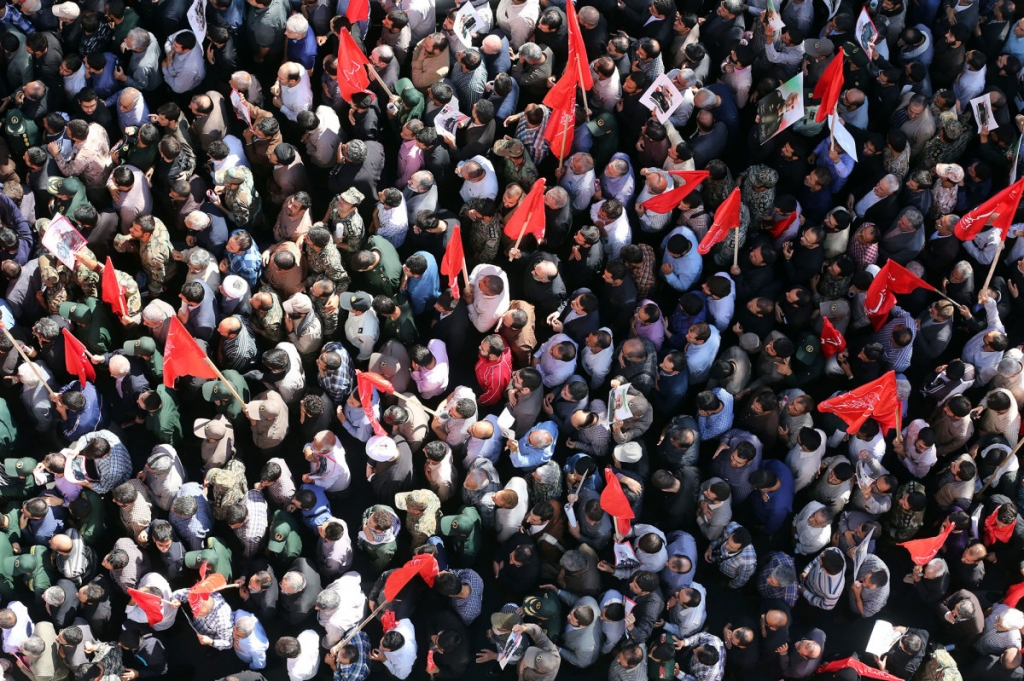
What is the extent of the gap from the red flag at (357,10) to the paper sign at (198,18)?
1311 mm

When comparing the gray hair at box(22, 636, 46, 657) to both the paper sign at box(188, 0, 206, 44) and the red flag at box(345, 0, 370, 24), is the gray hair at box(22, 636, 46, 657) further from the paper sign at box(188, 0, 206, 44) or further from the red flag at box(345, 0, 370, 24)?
the red flag at box(345, 0, 370, 24)

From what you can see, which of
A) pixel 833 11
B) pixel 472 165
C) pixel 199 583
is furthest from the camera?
pixel 833 11

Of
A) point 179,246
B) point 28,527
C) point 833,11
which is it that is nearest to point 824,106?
point 833,11

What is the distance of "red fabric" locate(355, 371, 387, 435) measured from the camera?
10.3 m

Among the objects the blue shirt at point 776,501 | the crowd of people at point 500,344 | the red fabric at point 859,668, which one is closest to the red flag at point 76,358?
the crowd of people at point 500,344

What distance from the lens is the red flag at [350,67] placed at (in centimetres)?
Result: 1112

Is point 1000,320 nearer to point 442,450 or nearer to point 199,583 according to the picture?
point 442,450

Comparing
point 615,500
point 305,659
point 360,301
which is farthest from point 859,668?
point 360,301

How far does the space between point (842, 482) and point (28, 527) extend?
665 cm

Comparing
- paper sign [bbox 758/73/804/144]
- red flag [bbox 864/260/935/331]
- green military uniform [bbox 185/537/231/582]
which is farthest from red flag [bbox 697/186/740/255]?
green military uniform [bbox 185/537/231/582]

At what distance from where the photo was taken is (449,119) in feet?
38.2

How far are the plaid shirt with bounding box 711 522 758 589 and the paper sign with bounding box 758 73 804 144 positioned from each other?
3509 mm

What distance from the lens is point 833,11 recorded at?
1284 centimetres

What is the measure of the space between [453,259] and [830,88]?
371 centimetres
